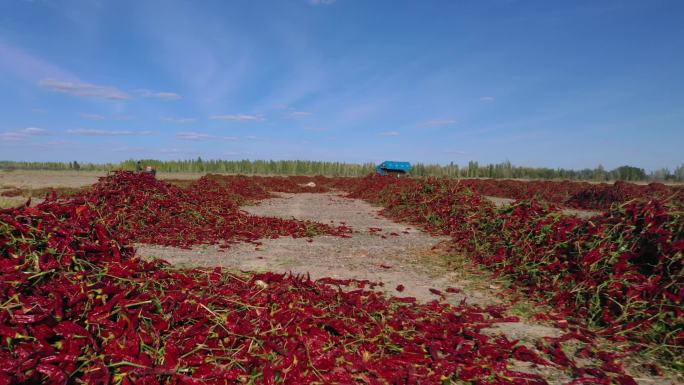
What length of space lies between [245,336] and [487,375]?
193 centimetres

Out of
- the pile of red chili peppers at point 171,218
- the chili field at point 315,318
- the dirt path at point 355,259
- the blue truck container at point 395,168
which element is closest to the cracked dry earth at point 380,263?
the dirt path at point 355,259

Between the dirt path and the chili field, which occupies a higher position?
the chili field

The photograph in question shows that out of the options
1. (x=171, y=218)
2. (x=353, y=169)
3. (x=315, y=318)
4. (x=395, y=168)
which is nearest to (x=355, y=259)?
(x=315, y=318)

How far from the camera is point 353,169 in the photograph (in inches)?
2053

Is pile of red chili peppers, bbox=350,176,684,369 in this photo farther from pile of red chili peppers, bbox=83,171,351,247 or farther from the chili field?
pile of red chili peppers, bbox=83,171,351,247

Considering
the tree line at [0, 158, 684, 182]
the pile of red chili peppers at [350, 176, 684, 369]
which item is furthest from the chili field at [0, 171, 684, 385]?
the tree line at [0, 158, 684, 182]

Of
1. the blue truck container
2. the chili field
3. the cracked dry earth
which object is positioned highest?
the blue truck container

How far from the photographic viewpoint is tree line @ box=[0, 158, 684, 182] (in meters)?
39.1

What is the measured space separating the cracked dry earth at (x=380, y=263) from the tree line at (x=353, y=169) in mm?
37813

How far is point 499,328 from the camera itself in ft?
13.2

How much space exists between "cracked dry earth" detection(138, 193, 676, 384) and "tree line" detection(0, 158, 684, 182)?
37813 mm

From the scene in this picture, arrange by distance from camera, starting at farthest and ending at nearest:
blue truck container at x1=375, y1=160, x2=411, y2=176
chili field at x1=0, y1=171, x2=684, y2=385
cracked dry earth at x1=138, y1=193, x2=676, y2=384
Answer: blue truck container at x1=375, y1=160, x2=411, y2=176 → cracked dry earth at x1=138, y1=193, x2=676, y2=384 → chili field at x1=0, y1=171, x2=684, y2=385

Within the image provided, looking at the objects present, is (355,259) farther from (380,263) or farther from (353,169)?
(353,169)

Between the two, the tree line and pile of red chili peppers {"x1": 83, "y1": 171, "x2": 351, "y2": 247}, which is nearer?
pile of red chili peppers {"x1": 83, "y1": 171, "x2": 351, "y2": 247}
